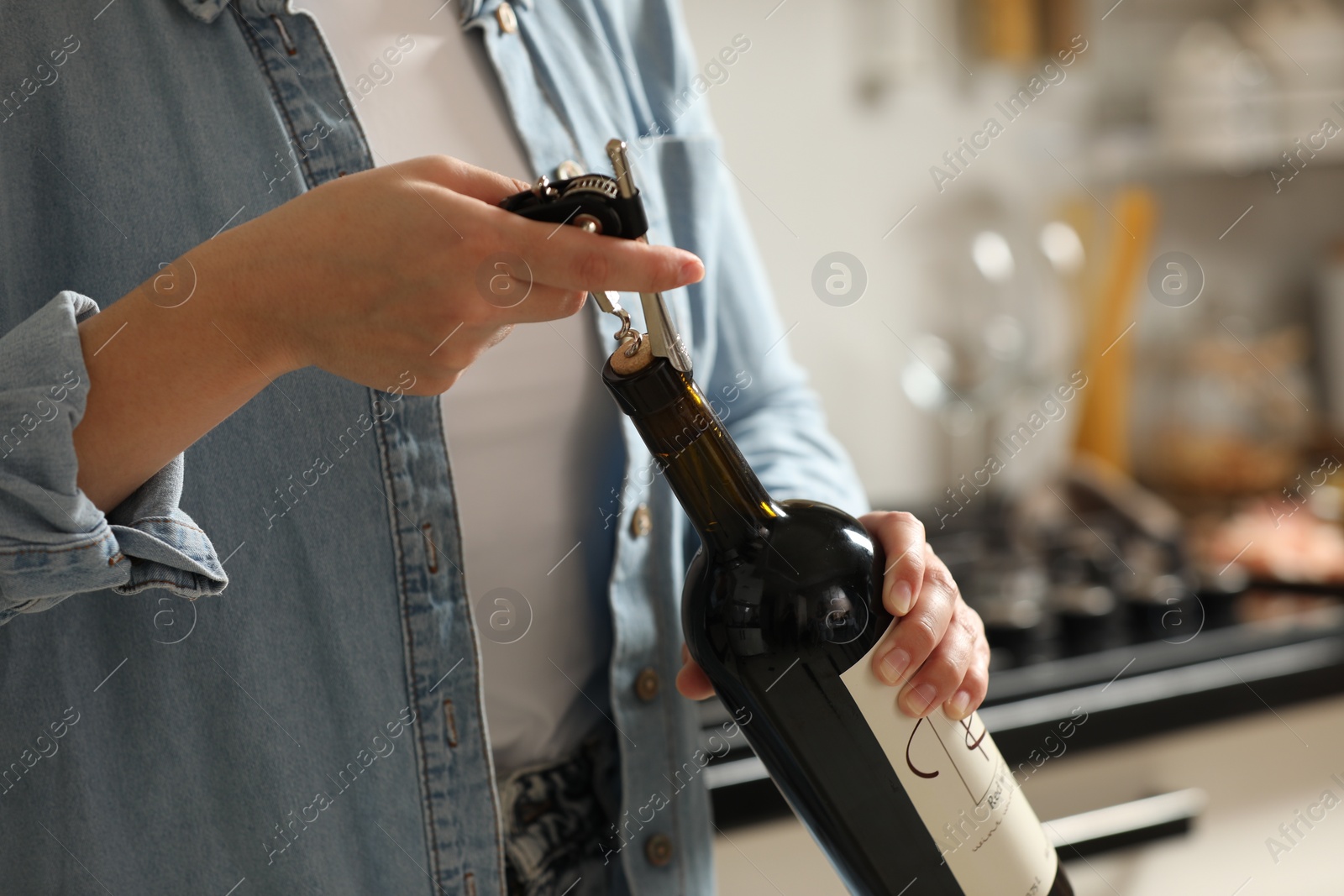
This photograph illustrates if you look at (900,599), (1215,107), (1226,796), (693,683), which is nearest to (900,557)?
(900,599)

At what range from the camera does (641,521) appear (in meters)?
0.64

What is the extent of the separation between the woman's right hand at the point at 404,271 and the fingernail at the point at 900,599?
176mm

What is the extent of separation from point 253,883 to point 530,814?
149 mm

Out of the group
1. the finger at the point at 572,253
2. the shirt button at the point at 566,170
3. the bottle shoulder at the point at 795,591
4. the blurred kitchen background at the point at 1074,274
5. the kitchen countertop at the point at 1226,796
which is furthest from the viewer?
the blurred kitchen background at the point at 1074,274

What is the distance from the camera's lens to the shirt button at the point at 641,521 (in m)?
0.63

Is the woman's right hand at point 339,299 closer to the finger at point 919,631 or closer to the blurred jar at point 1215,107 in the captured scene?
the finger at point 919,631

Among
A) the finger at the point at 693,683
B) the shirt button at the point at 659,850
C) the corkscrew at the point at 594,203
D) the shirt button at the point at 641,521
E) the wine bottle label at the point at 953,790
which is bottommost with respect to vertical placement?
the shirt button at the point at 659,850

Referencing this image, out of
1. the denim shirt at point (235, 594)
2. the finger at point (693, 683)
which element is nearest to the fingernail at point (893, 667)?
the finger at point (693, 683)

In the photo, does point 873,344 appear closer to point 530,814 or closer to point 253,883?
point 530,814

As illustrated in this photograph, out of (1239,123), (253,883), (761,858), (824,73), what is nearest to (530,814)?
(253,883)

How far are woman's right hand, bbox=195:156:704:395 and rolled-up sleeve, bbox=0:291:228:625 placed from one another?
6cm

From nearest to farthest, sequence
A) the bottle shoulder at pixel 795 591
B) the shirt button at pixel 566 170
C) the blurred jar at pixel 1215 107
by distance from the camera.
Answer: the bottle shoulder at pixel 795 591, the shirt button at pixel 566 170, the blurred jar at pixel 1215 107

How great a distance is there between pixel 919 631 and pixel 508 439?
0.25 meters

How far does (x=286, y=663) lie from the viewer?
537 millimetres
